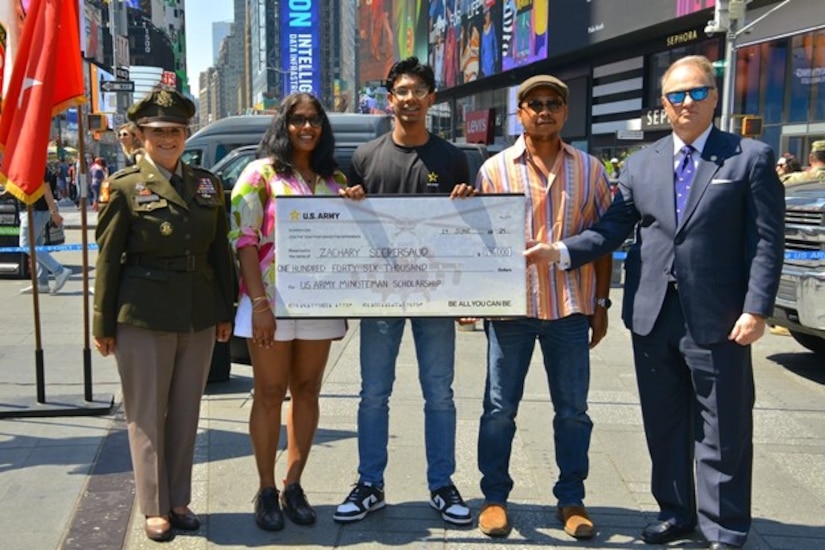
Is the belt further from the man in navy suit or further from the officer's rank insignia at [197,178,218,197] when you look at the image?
the man in navy suit

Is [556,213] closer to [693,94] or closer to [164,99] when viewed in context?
[693,94]

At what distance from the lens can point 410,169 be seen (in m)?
3.88

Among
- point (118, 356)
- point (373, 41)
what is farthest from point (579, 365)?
point (373, 41)

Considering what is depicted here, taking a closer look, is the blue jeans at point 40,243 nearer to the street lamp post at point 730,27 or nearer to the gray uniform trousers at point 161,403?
the gray uniform trousers at point 161,403

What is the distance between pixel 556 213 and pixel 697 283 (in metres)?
0.70

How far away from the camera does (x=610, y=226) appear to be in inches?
148

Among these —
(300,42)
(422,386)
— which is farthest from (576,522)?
(300,42)

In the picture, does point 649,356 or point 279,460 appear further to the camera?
point 279,460

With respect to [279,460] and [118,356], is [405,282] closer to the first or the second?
[118,356]

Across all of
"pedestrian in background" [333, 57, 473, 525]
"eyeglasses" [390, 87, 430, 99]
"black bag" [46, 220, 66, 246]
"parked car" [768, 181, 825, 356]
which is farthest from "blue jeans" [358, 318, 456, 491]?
"black bag" [46, 220, 66, 246]

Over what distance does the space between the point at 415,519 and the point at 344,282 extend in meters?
1.25

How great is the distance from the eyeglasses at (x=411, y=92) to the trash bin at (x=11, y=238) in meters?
10.5

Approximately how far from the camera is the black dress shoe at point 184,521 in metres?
3.88

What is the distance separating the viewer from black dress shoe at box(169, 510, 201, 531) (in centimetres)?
388
